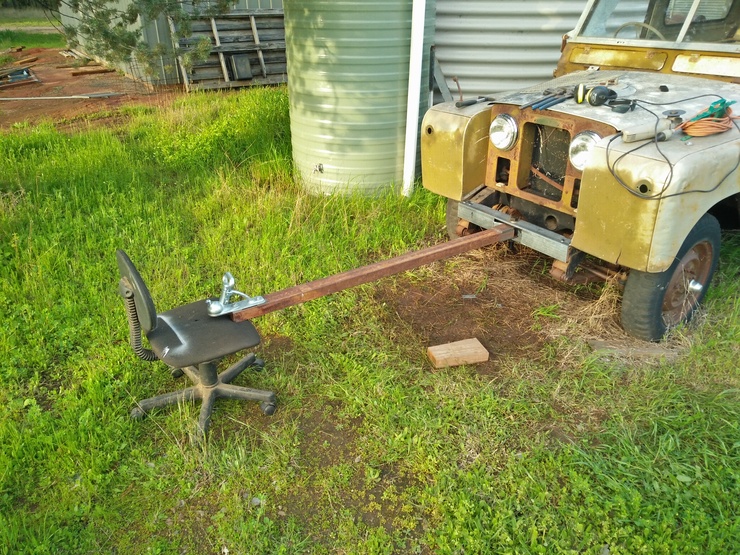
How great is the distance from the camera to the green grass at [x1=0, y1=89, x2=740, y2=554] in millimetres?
2184

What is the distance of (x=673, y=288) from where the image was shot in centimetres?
320

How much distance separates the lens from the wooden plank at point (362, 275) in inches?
103

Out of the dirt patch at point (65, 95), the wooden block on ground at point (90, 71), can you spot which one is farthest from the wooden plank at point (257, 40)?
the wooden block on ground at point (90, 71)

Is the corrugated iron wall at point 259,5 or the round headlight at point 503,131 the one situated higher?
the corrugated iron wall at point 259,5

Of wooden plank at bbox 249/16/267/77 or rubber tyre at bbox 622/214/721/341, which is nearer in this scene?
rubber tyre at bbox 622/214/721/341

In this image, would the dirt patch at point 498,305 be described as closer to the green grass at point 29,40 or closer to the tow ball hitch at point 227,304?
the tow ball hitch at point 227,304

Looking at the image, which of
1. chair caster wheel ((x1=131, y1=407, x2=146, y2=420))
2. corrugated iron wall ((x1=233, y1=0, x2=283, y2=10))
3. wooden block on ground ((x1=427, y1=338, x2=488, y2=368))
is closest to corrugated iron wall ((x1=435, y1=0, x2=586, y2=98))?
wooden block on ground ((x1=427, y1=338, x2=488, y2=368))

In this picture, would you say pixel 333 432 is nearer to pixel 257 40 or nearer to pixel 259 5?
pixel 257 40

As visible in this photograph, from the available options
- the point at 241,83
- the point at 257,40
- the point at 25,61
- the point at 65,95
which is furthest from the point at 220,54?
the point at 25,61

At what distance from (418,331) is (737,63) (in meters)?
2.30

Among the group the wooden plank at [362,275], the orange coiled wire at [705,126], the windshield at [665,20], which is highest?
the windshield at [665,20]

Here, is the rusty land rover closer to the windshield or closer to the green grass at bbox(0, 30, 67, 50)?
the windshield

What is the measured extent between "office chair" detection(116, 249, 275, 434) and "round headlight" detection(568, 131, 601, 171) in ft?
5.71

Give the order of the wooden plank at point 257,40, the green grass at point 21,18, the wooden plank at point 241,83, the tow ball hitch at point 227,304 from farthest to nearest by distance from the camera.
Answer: the green grass at point 21,18 → the wooden plank at point 257,40 → the wooden plank at point 241,83 → the tow ball hitch at point 227,304
